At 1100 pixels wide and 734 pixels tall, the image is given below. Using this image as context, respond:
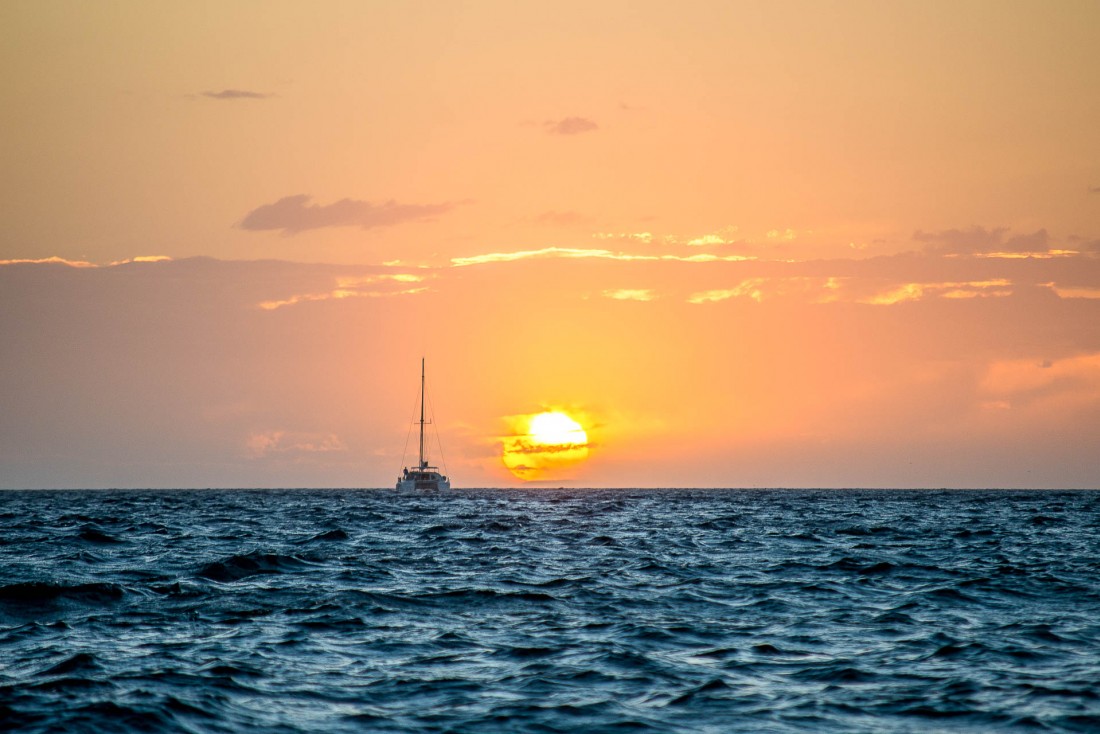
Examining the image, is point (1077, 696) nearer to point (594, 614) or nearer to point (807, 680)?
point (807, 680)

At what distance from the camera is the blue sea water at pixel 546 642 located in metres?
15.2

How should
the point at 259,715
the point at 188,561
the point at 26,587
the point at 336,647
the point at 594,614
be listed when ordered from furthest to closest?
the point at 188,561, the point at 26,587, the point at 594,614, the point at 336,647, the point at 259,715

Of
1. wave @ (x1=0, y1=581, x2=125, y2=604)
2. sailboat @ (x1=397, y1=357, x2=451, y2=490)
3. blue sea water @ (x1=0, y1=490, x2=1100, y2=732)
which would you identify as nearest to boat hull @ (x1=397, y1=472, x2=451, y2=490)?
sailboat @ (x1=397, y1=357, x2=451, y2=490)

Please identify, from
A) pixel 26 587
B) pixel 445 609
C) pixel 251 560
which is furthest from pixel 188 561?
pixel 445 609

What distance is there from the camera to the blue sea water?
15.2 metres

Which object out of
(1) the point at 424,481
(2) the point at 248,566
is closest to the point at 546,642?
(2) the point at 248,566

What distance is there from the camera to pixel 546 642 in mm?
20547

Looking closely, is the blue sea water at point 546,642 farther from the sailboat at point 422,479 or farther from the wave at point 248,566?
the sailboat at point 422,479

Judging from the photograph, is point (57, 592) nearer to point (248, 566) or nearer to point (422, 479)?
point (248, 566)

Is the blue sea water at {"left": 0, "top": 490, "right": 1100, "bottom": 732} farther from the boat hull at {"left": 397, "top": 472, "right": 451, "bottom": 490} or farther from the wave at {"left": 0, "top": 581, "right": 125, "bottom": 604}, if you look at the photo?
the boat hull at {"left": 397, "top": 472, "right": 451, "bottom": 490}

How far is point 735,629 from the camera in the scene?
22.1m

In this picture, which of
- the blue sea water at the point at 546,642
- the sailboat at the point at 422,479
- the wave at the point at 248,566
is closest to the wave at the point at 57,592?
the blue sea water at the point at 546,642

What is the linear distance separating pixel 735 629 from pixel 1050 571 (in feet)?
50.3

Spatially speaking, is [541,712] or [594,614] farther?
[594,614]
